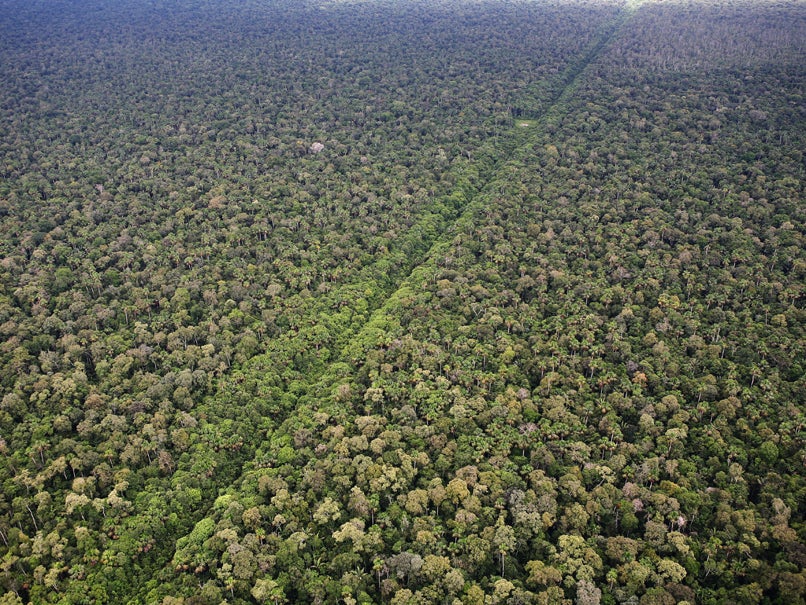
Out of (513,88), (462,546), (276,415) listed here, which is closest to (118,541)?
(276,415)

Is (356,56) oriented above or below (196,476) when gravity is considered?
above

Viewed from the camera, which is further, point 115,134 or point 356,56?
point 356,56

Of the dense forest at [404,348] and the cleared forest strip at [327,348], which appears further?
the cleared forest strip at [327,348]

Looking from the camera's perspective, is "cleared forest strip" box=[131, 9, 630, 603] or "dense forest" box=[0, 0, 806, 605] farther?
"cleared forest strip" box=[131, 9, 630, 603]

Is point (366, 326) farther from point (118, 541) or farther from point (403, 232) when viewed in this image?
point (118, 541)

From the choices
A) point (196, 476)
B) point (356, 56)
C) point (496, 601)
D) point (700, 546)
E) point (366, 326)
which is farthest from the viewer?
point (356, 56)
